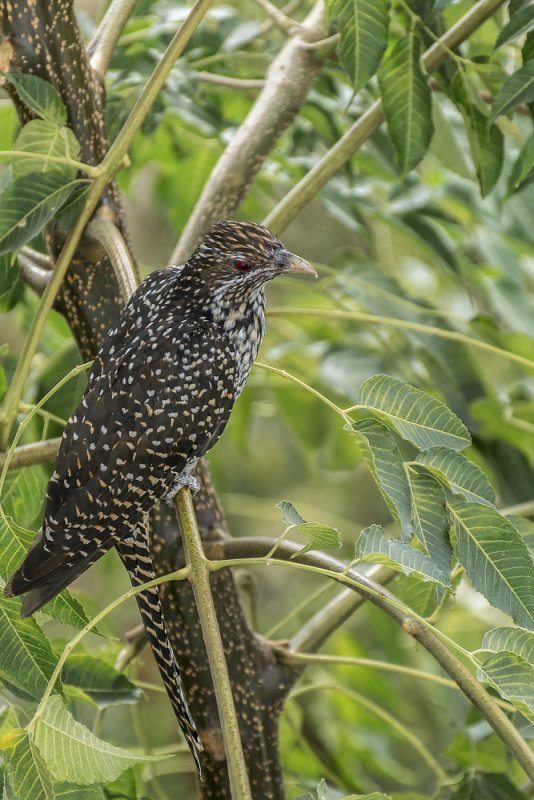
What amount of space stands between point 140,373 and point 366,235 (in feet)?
2.96

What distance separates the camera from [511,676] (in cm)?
133

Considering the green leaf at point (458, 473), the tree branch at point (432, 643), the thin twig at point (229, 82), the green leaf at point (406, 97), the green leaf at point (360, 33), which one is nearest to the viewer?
the tree branch at point (432, 643)

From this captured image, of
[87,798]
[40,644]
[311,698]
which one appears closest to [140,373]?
[40,644]

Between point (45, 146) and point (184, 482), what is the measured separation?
1.92 ft

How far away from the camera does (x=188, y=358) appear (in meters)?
1.83

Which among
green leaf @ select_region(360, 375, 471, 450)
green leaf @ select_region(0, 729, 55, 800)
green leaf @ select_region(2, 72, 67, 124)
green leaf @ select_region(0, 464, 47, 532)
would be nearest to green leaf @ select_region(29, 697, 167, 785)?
green leaf @ select_region(0, 729, 55, 800)

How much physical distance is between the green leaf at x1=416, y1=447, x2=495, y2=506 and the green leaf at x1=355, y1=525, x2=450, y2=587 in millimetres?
144

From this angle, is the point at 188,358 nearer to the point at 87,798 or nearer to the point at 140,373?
the point at 140,373

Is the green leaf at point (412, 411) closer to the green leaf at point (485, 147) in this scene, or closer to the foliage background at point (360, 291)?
the foliage background at point (360, 291)

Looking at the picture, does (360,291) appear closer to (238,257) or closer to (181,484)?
(238,257)

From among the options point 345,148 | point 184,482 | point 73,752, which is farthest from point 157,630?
point 345,148

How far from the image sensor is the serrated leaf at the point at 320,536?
4.31ft

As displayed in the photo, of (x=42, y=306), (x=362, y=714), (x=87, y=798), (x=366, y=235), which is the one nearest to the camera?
(x=87, y=798)

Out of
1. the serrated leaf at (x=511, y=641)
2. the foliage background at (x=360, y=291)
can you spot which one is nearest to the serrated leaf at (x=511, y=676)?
the serrated leaf at (x=511, y=641)
